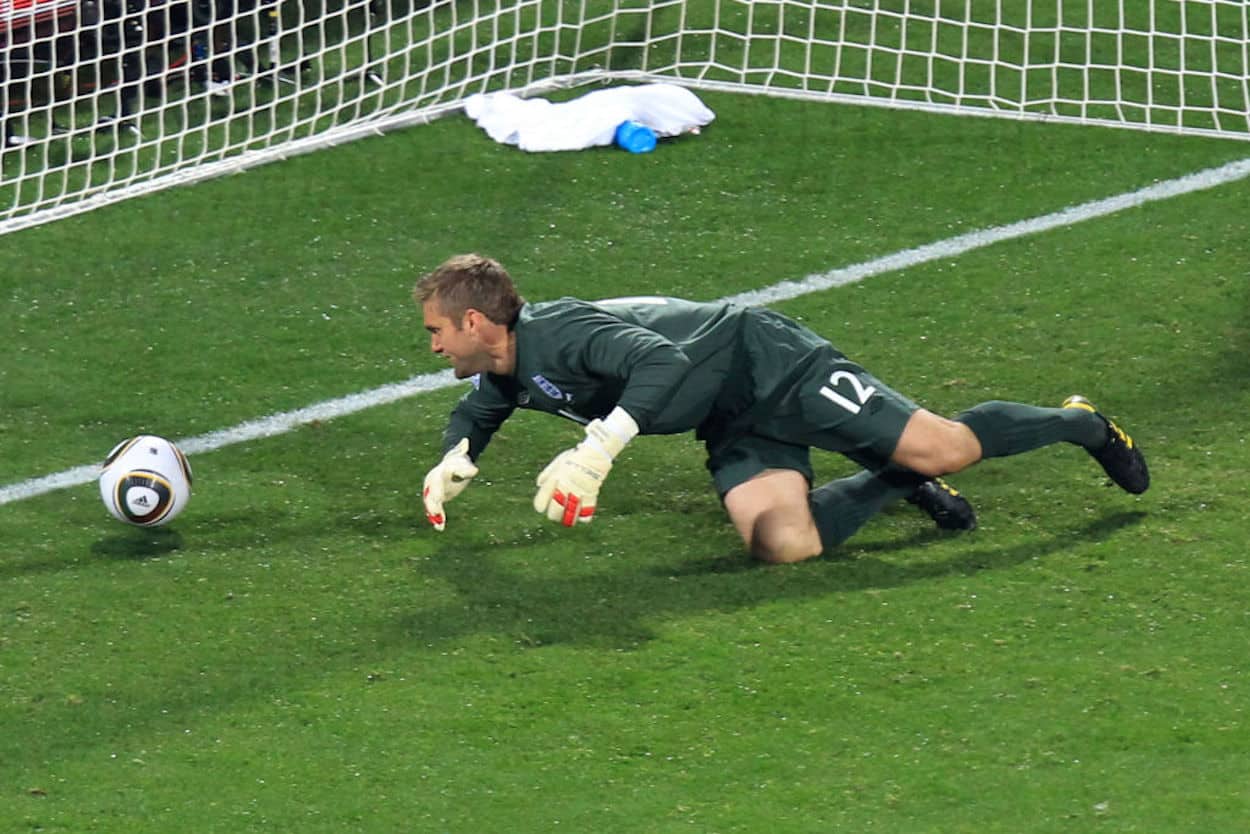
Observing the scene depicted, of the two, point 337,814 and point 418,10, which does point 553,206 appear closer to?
point 418,10

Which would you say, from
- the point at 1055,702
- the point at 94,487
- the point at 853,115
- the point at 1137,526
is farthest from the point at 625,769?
the point at 853,115

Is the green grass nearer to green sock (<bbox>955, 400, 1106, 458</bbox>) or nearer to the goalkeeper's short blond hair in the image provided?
green sock (<bbox>955, 400, 1106, 458</bbox>)

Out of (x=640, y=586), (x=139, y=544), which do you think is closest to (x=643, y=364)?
(x=640, y=586)

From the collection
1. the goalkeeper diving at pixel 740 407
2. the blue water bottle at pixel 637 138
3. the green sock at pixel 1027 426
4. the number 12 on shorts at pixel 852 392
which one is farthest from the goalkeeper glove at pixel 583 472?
the blue water bottle at pixel 637 138

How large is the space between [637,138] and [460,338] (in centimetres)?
324

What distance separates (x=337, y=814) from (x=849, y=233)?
4091 millimetres

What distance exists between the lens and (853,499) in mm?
5750

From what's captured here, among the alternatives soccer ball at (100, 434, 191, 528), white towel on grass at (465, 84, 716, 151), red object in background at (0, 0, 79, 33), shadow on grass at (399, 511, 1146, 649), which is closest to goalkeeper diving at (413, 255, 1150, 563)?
shadow on grass at (399, 511, 1146, 649)

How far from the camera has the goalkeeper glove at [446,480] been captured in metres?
5.74

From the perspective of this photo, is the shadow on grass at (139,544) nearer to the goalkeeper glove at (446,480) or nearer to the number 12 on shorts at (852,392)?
the goalkeeper glove at (446,480)

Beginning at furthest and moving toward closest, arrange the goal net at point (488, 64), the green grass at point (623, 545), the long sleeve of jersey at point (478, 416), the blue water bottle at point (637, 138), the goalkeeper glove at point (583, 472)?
the blue water bottle at point (637, 138) < the goal net at point (488, 64) < the long sleeve of jersey at point (478, 416) < the goalkeeper glove at point (583, 472) < the green grass at point (623, 545)

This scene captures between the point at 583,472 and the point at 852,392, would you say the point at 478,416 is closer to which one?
the point at 583,472

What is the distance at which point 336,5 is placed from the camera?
9.12 m

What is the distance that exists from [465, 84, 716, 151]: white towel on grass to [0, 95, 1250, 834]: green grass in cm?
12
